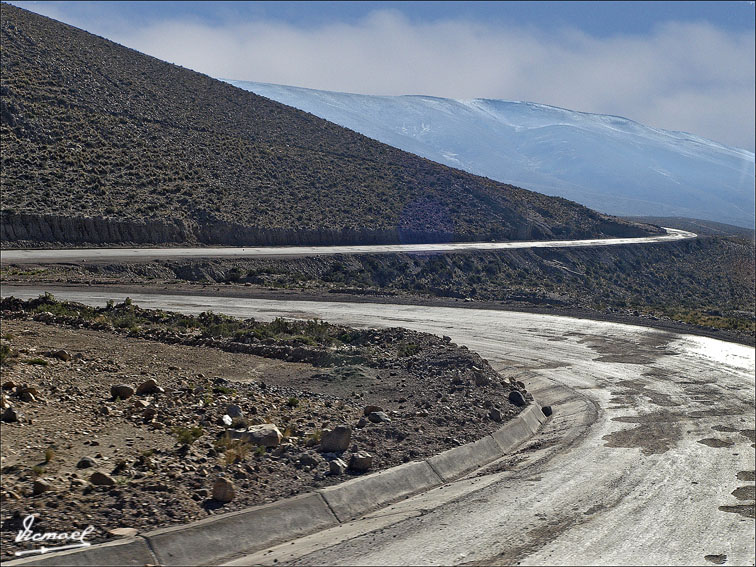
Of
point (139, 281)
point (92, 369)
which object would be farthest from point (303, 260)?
point (92, 369)

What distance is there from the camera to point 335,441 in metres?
9.49

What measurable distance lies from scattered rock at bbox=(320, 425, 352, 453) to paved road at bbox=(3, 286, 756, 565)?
1.23 metres

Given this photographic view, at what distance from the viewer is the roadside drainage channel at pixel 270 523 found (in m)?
6.33

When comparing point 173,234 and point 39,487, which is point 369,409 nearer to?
point 39,487

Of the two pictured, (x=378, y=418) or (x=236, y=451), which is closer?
(x=236, y=451)

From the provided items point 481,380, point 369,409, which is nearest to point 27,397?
point 369,409

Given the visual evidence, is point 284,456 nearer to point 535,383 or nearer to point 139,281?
point 535,383

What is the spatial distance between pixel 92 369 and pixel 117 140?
51.8 metres

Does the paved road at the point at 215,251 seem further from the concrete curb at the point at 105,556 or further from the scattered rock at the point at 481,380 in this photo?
the concrete curb at the point at 105,556

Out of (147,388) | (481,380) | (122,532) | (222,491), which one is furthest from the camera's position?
(481,380)

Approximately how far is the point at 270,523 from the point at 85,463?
2092 mm

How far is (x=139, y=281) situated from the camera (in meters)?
36.9

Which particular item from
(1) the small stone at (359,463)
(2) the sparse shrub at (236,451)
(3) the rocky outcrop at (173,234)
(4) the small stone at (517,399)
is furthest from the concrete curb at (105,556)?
(3) the rocky outcrop at (173,234)

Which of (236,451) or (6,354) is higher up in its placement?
(236,451)
